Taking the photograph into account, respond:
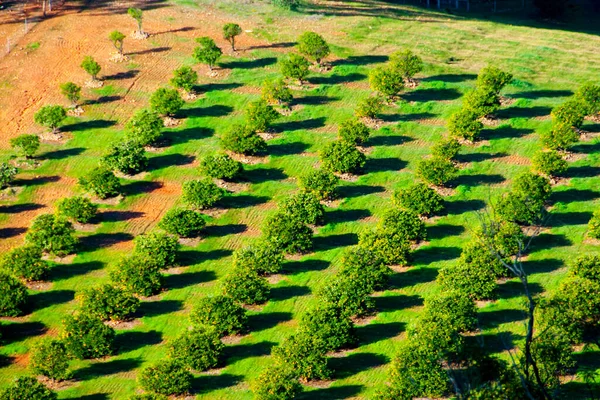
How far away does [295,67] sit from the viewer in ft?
303

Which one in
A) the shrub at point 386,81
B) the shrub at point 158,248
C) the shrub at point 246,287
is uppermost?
the shrub at point 386,81

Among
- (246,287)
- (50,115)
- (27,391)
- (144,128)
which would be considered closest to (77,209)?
(144,128)

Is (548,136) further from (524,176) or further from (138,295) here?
(138,295)

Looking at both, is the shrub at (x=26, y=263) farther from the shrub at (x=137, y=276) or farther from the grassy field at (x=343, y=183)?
the shrub at (x=137, y=276)

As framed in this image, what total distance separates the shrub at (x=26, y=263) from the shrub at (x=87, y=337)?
24.8 feet

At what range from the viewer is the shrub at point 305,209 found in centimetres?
7481

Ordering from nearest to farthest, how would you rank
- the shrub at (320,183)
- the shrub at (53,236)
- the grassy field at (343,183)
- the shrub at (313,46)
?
the grassy field at (343,183)
the shrub at (53,236)
the shrub at (320,183)
the shrub at (313,46)

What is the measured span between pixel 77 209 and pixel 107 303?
12376 millimetres

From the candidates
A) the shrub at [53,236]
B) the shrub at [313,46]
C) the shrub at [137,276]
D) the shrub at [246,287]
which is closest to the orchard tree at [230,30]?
the shrub at [313,46]

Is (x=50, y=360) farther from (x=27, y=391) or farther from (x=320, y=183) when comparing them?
(x=320, y=183)

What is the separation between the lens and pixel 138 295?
6919 centimetres

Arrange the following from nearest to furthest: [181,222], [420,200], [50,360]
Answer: [50,360]
[181,222]
[420,200]

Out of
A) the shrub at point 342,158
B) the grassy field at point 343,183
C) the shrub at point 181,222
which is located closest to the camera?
the grassy field at point 343,183

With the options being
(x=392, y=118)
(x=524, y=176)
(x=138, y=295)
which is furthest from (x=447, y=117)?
(x=138, y=295)
